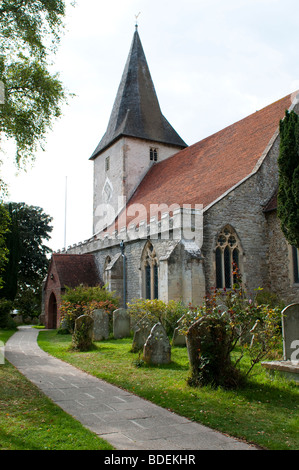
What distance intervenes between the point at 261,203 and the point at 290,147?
4107 mm

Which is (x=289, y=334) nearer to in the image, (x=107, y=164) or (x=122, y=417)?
(x=122, y=417)

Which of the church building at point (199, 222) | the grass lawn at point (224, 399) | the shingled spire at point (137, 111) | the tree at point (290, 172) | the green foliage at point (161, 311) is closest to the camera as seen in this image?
the grass lawn at point (224, 399)

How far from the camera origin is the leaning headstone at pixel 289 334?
23.2 feet

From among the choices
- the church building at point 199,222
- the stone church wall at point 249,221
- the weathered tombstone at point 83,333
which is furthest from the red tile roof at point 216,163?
the weathered tombstone at point 83,333

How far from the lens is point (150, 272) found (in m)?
16.9

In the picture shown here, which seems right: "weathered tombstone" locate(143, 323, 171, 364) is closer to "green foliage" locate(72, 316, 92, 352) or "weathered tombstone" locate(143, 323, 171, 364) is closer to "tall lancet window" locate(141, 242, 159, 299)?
"green foliage" locate(72, 316, 92, 352)

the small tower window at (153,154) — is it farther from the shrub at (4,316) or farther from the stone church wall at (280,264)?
the shrub at (4,316)

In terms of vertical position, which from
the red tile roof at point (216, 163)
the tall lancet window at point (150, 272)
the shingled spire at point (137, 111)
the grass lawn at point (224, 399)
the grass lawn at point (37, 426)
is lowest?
the grass lawn at point (224, 399)

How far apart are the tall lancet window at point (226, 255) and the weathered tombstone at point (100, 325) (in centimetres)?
430

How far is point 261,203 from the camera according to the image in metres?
15.5

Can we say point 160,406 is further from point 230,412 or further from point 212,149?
point 212,149

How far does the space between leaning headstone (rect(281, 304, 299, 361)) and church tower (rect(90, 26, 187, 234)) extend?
712 inches

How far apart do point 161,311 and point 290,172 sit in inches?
229
